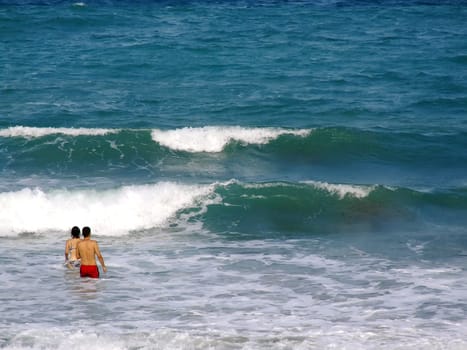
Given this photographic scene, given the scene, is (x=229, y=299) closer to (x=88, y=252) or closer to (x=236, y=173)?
(x=88, y=252)

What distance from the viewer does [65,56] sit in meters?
33.4

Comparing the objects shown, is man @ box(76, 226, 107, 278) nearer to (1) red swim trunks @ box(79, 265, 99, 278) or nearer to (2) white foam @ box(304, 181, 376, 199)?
(1) red swim trunks @ box(79, 265, 99, 278)

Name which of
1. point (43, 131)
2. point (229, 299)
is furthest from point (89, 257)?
point (43, 131)

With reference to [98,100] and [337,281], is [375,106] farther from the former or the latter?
[337,281]

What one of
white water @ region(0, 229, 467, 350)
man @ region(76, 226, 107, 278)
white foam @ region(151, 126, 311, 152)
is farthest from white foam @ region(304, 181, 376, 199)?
man @ region(76, 226, 107, 278)

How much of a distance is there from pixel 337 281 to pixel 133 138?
1083 cm

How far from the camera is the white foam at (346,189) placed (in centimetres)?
2089

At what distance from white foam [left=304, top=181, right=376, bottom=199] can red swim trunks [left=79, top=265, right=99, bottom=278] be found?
7.08 metres

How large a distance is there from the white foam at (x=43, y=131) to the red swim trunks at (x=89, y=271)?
10029 mm

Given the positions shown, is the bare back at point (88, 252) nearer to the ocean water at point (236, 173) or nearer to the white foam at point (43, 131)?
the ocean water at point (236, 173)

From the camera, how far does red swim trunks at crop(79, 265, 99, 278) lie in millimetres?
15758

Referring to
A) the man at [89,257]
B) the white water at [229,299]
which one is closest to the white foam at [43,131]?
the white water at [229,299]

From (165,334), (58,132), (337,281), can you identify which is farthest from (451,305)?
(58,132)

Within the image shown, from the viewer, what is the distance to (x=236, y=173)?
2328cm
